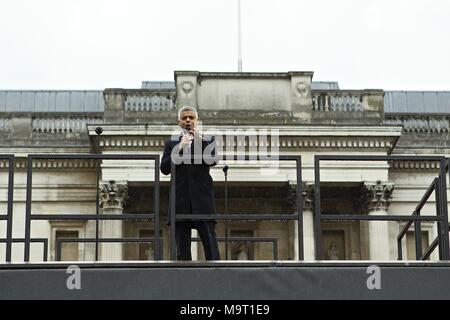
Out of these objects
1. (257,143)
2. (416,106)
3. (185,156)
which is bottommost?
(185,156)

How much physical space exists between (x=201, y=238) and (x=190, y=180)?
0.57 m

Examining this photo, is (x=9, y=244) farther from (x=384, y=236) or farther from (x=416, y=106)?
(x=416, y=106)

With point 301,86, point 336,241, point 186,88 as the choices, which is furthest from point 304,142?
point 186,88

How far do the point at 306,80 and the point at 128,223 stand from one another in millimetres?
6764

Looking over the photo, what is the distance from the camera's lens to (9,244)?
40.9 ft

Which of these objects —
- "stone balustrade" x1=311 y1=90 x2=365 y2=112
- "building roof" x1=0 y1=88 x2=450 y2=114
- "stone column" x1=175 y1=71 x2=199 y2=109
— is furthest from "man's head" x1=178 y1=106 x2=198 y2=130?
"building roof" x1=0 y1=88 x2=450 y2=114

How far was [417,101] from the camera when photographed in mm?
49281

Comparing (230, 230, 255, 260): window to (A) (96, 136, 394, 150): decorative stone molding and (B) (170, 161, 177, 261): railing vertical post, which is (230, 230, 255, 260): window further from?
(B) (170, 161, 177, 261): railing vertical post

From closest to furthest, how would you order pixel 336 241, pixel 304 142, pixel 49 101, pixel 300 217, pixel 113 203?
pixel 300 217 → pixel 113 203 → pixel 304 142 → pixel 336 241 → pixel 49 101

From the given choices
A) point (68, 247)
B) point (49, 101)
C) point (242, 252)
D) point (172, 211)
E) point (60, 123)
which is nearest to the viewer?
point (172, 211)

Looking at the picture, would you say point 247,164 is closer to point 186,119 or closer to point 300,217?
point 186,119

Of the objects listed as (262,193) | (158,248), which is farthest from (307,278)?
(262,193)

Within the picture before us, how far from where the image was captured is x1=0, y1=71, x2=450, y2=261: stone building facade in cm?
3897

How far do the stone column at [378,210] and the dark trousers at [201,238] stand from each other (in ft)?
86.4
